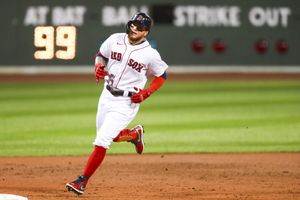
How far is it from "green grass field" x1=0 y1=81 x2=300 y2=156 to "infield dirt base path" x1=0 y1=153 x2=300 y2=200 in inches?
30.6

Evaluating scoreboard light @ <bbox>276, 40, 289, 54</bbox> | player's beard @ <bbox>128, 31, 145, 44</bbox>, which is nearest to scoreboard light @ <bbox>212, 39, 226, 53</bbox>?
scoreboard light @ <bbox>276, 40, 289, 54</bbox>

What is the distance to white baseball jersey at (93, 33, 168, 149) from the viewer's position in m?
8.21

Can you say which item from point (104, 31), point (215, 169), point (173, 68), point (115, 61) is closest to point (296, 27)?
point (173, 68)

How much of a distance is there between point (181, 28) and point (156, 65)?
15.0 metres

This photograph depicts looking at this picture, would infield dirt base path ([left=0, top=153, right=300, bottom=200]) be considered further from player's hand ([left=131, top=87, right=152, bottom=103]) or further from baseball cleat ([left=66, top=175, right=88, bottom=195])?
player's hand ([left=131, top=87, right=152, bottom=103])

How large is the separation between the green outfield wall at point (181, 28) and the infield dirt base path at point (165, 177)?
12.3 meters

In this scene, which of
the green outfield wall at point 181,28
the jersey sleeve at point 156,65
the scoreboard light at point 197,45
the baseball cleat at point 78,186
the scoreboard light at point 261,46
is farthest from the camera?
the scoreboard light at point 261,46

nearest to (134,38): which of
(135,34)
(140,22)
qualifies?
(135,34)

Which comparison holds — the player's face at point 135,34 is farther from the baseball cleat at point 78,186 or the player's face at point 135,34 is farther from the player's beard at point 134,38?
the baseball cleat at point 78,186

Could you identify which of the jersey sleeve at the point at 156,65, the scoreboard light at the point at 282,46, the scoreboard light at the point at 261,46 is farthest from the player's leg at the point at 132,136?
the scoreboard light at the point at 282,46

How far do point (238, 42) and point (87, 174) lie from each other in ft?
52.2

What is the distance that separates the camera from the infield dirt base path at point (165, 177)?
26.4 feet

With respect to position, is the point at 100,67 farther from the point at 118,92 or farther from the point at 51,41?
the point at 51,41

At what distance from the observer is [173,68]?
23.9m
